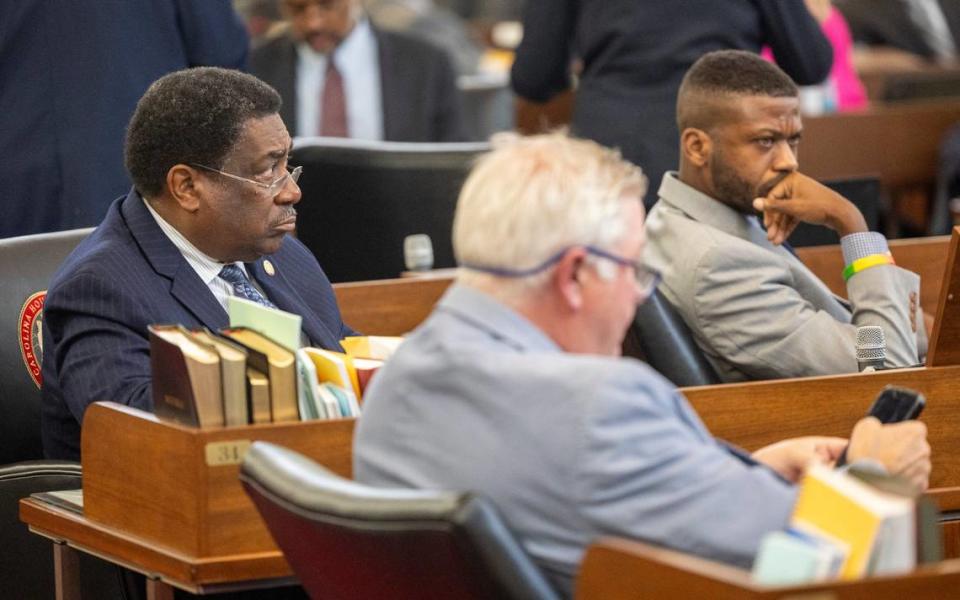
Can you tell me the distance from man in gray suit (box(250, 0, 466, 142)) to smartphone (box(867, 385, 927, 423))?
11.9ft

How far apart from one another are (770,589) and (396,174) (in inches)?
124

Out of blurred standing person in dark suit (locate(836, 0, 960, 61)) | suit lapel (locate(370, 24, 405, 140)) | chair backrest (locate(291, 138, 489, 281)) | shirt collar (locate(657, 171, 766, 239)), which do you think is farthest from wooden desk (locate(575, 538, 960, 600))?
blurred standing person in dark suit (locate(836, 0, 960, 61))

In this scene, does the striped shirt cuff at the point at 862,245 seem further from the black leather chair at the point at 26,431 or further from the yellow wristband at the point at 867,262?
the black leather chair at the point at 26,431

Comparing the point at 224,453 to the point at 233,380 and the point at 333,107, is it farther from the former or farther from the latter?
the point at 333,107

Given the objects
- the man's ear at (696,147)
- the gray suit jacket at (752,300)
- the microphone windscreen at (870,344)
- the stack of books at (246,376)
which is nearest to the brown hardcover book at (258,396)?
the stack of books at (246,376)

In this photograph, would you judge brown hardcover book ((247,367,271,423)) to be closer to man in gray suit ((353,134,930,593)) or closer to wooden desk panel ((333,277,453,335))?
man in gray suit ((353,134,930,593))

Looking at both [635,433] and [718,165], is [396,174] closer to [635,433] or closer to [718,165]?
[718,165]

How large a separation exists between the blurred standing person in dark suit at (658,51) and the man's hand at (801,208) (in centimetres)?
97

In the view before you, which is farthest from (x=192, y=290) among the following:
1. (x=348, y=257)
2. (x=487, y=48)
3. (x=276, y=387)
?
(x=487, y=48)

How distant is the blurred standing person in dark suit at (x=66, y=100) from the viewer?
387 centimetres

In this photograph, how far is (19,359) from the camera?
3123 mm

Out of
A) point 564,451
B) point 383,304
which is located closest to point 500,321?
point 564,451

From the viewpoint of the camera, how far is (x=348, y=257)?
183 inches

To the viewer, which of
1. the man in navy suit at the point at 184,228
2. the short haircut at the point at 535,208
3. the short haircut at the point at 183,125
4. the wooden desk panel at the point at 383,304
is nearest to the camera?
the short haircut at the point at 535,208
